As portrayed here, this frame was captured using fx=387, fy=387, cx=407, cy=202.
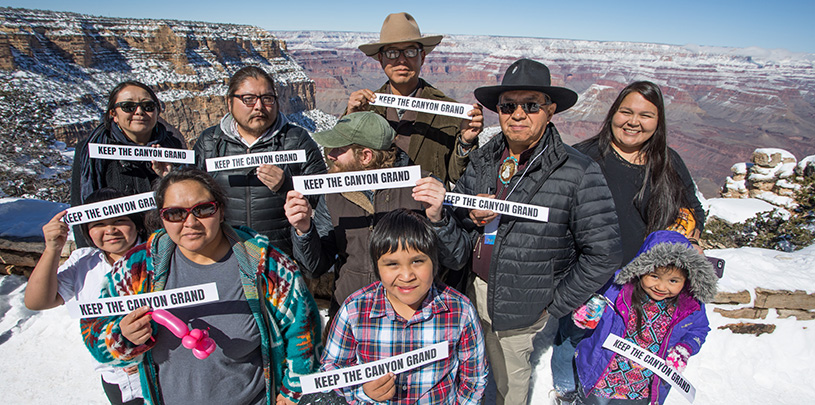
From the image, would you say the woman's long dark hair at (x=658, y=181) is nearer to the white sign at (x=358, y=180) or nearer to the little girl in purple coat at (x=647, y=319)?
the little girl in purple coat at (x=647, y=319)

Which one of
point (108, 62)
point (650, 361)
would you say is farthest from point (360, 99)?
point (108, 62)

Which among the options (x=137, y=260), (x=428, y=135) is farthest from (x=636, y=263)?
(x=137, y=260)

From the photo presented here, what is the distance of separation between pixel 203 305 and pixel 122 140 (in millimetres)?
2102

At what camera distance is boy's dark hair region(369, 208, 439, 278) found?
209 centimetres

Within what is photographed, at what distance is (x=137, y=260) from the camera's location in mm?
2082

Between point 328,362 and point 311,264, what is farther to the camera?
point 311,264

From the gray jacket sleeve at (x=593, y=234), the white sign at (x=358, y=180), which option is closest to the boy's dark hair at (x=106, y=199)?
the white sign at (x=358, y=180)

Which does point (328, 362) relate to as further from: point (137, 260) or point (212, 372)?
point (137, 260)

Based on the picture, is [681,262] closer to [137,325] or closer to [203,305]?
[203,305]

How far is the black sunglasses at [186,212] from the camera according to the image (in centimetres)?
198

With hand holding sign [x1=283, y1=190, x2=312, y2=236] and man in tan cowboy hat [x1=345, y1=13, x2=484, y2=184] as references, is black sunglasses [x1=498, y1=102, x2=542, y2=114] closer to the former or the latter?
man in tan cowboy hat [x1=345, y1=13, x2=484, y2=184]

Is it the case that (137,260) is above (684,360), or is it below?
above

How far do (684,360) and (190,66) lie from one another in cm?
7533

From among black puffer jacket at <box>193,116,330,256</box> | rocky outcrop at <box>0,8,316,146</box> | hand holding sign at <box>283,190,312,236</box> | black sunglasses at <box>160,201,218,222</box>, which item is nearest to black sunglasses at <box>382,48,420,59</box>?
black puffer jacket at <box>193,116,330,256</box>
